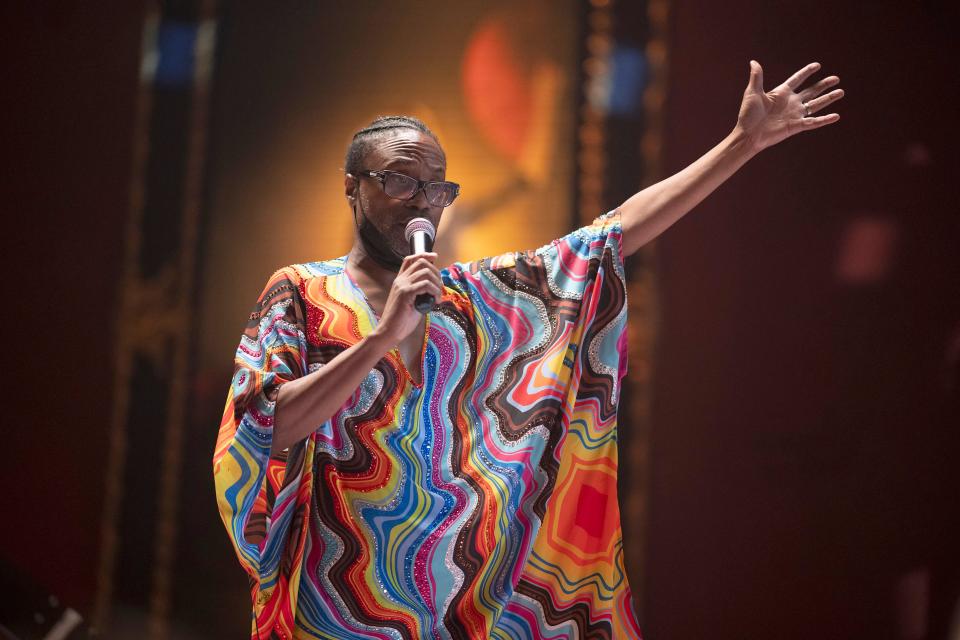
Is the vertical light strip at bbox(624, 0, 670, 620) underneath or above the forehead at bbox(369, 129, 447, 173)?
underneath

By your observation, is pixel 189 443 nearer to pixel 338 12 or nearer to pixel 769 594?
pixel 338 12

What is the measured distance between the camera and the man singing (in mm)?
1548

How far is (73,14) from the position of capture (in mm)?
3049

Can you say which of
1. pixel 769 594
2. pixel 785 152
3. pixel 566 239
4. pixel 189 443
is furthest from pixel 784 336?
pixel 189 443

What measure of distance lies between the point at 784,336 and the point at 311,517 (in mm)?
1639

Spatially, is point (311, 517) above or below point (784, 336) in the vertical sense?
below

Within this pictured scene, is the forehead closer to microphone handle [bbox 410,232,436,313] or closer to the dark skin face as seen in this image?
the dark skin face

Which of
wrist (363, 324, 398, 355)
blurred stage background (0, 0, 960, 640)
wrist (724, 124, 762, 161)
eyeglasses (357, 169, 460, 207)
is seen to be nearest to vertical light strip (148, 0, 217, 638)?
blurred stage background (0, 0, 960, 640)

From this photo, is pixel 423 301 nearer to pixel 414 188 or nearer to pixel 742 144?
pixel 414 188

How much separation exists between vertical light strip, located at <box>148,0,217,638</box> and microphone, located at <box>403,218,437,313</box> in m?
1.39

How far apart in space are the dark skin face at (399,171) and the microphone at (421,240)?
0.10ft

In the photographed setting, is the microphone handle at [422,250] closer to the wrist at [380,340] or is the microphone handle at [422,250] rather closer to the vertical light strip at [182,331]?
the wrist at [380,340]

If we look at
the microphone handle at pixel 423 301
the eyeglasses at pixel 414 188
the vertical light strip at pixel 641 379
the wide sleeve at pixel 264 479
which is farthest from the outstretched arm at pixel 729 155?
the vertical light strip at pixel 641 379

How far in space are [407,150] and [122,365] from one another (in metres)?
1.54
